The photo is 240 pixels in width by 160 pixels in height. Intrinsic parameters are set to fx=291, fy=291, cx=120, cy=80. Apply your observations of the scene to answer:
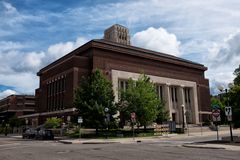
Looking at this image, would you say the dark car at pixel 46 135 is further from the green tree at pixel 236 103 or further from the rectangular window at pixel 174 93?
the rectangular window at pixel 174 93

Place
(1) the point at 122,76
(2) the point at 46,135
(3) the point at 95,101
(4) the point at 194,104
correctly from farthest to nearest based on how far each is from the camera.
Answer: (4) the point at 194,104, (1) the point at 122,76, (3) the point at 95,101, (2) the point at 46,135

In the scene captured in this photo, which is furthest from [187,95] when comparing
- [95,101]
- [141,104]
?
[95,101]

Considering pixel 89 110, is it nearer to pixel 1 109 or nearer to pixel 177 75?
pixel 177 75

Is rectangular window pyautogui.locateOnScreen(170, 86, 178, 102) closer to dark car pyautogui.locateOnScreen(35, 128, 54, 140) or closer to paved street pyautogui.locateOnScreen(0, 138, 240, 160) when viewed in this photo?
dark car pyautogui.locateOnScreen(35, 128, 54, 140)

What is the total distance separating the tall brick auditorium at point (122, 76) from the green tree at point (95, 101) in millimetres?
12473

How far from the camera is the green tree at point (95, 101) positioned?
40281 mm

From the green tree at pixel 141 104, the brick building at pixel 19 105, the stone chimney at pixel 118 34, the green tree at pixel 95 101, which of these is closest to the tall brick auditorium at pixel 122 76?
the green tree at pixel 141 104

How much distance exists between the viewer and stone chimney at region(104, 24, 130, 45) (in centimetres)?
11903

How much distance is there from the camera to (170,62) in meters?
77.5

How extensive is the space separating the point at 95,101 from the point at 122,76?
25848 mm

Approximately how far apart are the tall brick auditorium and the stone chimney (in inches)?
1675

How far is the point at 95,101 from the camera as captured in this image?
40.8m

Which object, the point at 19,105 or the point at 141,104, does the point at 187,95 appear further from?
the point at 19,105

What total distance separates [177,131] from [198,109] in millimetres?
36388
